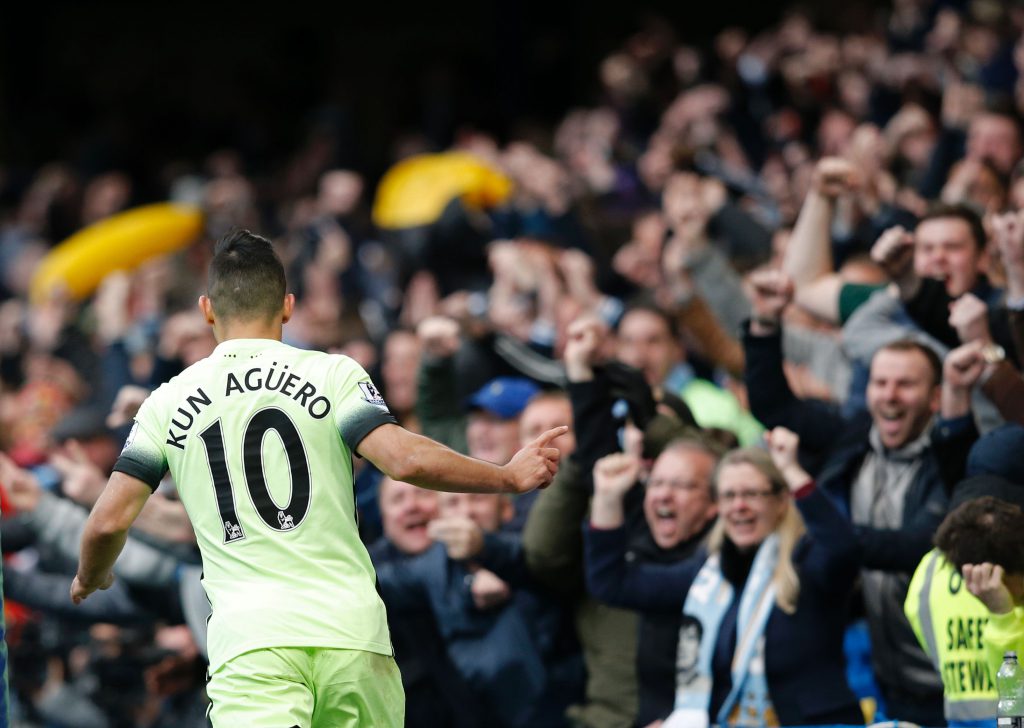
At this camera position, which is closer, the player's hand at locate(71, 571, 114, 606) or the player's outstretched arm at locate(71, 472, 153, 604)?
the player's outstretched arm at locate(71, 472, 153, 604)

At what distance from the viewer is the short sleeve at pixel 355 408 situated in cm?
432

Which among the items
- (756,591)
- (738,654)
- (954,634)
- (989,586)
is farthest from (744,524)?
(989,586)

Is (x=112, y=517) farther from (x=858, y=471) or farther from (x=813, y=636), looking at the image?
(x=858, y=471)

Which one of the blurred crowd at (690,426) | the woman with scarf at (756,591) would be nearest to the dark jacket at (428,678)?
the blurred crowd at (690,426)

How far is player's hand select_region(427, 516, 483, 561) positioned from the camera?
645cm

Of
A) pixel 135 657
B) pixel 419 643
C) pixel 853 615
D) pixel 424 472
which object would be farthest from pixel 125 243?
pixel 424 472

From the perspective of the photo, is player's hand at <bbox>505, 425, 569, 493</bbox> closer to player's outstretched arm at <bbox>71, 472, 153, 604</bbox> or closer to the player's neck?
the player's neck

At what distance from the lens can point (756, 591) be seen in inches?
236

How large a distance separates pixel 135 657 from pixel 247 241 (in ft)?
13.2

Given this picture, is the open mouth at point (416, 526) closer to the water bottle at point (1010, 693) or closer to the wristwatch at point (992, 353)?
the wristwatch at point (992, 353)

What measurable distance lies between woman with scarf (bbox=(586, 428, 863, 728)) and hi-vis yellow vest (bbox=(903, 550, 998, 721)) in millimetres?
347

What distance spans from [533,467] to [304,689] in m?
0.79

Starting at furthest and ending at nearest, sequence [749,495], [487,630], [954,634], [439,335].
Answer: [439,335], [487,630], [749,495], [954,634]

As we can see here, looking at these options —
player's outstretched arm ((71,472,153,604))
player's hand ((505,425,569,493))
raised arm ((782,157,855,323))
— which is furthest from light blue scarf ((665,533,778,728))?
player's outstretched arm ((71,472,153,604))
